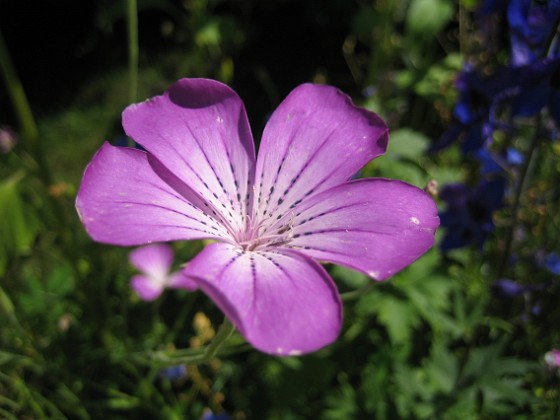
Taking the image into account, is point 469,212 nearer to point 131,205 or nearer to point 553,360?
point 553,360

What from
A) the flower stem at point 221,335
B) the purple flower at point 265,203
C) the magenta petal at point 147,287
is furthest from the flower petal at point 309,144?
the magenta petal at point 147,287

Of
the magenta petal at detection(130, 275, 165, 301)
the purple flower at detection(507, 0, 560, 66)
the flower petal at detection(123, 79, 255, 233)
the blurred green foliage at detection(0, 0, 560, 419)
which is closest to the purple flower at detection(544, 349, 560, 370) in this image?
the blurred green foliage at detection(0, 0, 560, 419)

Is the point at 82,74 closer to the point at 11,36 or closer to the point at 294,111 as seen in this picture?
the point at 11,36

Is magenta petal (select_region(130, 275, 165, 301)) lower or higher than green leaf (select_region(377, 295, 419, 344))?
lower

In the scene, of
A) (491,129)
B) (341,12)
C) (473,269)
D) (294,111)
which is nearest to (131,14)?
(294,111)

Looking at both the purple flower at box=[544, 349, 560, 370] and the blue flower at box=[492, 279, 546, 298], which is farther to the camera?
the purple flower at box=[544, 349, 560, 370]

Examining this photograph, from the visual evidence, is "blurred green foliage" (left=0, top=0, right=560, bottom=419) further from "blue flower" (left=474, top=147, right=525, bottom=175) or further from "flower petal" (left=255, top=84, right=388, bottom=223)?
"flower petal" (left=255, top=84, right=388, bottom=223)

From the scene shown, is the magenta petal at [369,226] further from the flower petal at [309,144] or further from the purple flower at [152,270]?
the purple flower at [152,270]
